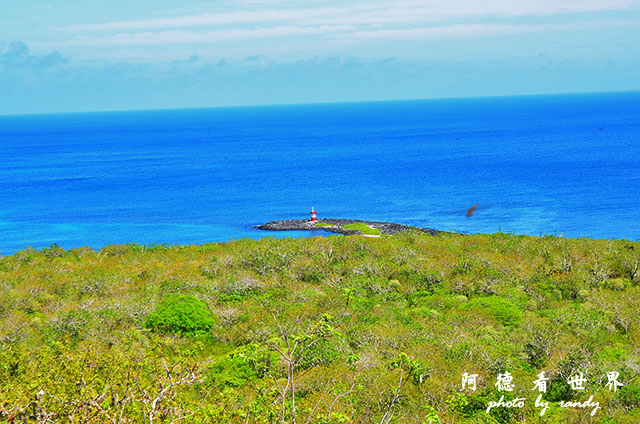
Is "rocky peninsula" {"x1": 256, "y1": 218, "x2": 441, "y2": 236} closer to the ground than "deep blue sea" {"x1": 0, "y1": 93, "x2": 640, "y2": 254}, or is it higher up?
closer to the ground

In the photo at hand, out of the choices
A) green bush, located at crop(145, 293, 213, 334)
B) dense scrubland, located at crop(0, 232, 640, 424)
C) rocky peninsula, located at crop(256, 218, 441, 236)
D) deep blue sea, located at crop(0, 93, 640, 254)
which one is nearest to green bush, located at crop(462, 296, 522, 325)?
dense scrubland, located at crop(0, 232, 640, 424)

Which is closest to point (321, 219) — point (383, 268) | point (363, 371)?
point (383, 268)

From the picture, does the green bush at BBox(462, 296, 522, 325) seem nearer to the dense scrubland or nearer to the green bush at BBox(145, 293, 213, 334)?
the dense scrubland

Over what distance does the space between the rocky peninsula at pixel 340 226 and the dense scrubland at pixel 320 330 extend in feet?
88.5

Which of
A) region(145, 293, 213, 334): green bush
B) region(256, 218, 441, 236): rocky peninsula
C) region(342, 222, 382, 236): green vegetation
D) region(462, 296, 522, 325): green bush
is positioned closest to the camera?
region(145, 293, 213, 334): green bush

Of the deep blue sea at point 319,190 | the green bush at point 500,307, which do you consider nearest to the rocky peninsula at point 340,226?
the deep blue sea at point 319,190

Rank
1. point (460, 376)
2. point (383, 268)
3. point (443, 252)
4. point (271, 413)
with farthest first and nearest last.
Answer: point (443, 252) → point (383, 268) → point (460, 376) → point (271, 413)

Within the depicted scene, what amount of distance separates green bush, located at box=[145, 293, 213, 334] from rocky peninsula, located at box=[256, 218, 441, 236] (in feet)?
149

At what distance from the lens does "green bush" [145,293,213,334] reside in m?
27.3

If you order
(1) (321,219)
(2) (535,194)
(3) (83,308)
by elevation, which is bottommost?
(3) (83,308)

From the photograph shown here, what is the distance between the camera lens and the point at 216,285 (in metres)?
33.7

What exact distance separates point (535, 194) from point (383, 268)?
7017cm

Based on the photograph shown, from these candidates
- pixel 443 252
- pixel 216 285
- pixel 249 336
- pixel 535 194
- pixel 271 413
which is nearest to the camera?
pixel 271 413

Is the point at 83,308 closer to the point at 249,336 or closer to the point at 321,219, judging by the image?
the point at 249,336
